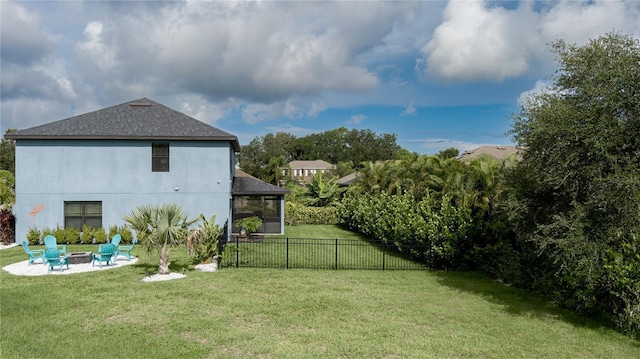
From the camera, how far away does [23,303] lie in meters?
10.1

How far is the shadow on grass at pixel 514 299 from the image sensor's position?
964cm

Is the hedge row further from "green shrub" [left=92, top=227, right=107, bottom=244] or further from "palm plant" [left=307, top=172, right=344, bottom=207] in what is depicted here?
"palm plant" [left=307, top=172, right=344, bottom=207]

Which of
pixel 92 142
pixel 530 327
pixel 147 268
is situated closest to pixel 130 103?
pixel 92 142

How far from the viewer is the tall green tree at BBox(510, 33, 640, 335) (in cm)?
828

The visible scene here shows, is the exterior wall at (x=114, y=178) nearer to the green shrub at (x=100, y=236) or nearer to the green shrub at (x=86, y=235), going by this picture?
the green shrub at (x=100, y=236)

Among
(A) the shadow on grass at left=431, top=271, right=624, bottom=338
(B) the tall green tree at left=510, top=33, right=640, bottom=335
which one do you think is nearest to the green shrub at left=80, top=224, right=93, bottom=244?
(A) the shadow on grass at left=431, top=271, right=624, bottom=338

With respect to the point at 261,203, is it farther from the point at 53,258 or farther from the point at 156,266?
the point at 53,258

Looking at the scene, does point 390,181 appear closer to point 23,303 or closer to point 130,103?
point 130,103

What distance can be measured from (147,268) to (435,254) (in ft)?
34.3

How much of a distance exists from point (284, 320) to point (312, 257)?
26.9ft

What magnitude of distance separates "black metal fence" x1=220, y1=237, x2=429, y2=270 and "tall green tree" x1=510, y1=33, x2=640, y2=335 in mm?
7262

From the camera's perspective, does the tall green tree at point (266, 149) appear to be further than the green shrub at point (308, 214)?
Yes

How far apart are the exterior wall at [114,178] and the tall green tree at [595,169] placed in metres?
15.3

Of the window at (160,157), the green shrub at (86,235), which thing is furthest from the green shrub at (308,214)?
the green shrub at (86,235)
